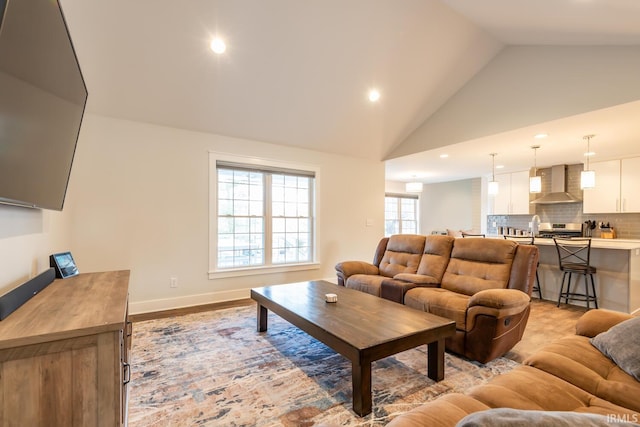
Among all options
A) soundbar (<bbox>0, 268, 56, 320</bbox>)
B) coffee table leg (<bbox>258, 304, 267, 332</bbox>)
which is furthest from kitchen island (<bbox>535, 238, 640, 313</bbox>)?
soundbar (<bbox>0, 268, 56, 320</bbox>)

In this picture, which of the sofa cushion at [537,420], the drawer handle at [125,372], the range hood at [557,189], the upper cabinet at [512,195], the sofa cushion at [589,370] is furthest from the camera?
the upper cabinet at [512,195]

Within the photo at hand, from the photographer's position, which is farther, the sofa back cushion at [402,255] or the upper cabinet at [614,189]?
the upper cabinet at [614,189]

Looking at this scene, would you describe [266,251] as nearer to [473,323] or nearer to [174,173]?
[174,173]

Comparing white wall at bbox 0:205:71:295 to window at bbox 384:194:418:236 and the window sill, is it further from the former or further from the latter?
window at bbox 384:194:418:236

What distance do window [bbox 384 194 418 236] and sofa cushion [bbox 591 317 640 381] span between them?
6719 mm

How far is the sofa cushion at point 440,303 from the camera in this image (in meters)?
2.62

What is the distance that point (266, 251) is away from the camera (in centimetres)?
486

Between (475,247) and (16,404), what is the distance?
3.53 metres

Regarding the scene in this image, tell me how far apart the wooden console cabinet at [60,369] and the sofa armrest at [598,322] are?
261 centimetres

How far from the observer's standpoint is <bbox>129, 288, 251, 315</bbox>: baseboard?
12.3 ft

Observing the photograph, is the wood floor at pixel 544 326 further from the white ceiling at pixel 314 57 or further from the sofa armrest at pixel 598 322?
the white ceiling at pixel 314 57

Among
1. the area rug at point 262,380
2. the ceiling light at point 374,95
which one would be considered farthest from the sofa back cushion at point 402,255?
the ceiling light at point 374,95

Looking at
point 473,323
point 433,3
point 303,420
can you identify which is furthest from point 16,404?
point 433,3

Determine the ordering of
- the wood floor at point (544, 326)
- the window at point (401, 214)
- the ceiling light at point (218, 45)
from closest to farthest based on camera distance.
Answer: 1. the wood floor at point (544, 326)
2. the ceiling light at point (218, 45)
3. the window at point (401, 214)
